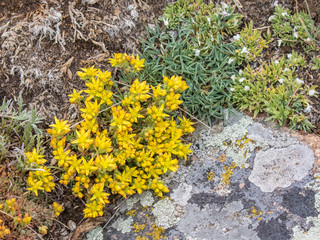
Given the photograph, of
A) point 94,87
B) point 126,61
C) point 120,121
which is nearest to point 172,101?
point 120,121

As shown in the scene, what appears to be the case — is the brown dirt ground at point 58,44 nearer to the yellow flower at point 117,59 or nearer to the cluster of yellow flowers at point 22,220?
the yellow flower at point 117,59

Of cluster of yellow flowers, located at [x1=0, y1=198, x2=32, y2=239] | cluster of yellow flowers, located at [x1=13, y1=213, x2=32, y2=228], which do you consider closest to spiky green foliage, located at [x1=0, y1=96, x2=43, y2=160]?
cluster of yellow flowers, located at [x1=0, y1=198, x2=32, y2=239]

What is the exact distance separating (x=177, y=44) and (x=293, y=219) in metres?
2.01

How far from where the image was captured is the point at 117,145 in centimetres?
332

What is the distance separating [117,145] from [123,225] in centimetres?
69

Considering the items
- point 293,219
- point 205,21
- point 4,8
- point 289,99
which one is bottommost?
point 293,219

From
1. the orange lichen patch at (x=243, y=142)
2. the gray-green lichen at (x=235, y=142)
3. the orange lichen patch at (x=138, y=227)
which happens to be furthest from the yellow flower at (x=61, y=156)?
the orange lichen patch at (x=243, y=142)

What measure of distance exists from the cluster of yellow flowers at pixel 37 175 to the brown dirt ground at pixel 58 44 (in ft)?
2.16

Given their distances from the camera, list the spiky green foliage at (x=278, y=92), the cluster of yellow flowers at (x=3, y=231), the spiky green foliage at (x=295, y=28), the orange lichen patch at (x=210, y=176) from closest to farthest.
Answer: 1. the cluster of yellow flowers at (x=3, y=231)
2. the orange lichen patch at (x=210, y=176)
3. the spiky green foliage at (x=278, y=92)
4. the spiky green foliage at (x=295, y=28)

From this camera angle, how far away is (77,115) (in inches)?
142

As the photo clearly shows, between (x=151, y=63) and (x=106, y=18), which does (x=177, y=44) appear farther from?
(x=106, y=18)

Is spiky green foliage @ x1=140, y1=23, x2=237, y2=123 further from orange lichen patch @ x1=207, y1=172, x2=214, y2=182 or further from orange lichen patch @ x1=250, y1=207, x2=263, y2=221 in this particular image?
orange lichen patch @ x1=250, y1=207, x2=263, y2=221

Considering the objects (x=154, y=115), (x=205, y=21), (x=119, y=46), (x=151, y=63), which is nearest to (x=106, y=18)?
(x=119, y=46)

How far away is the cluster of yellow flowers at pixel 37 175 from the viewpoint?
295 centimetres
